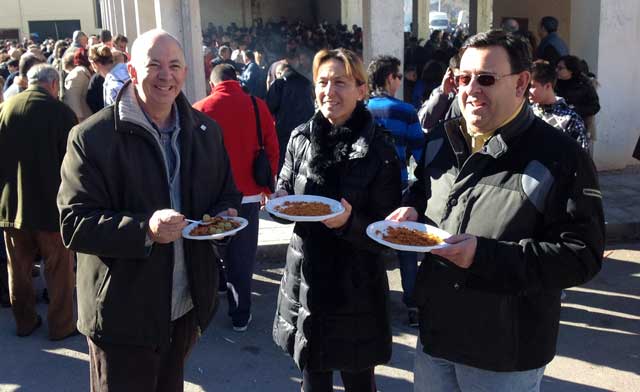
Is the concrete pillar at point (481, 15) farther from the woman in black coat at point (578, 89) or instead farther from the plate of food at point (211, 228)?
the plate of food at point (211, 228)

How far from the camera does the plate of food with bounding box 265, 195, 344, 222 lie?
112 inches

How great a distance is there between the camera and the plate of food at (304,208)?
2.86 m

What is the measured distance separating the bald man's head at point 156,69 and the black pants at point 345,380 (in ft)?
4.90

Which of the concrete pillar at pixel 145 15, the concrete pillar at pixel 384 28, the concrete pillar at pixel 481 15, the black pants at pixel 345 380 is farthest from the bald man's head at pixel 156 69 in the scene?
the concrete pillar at pixel 481 15

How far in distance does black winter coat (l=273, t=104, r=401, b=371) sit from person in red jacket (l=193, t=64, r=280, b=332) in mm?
1964

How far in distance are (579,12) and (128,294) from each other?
28.4 ft

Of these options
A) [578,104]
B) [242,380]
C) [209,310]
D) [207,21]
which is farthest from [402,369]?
[207,21]

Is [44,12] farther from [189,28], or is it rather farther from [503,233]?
[503,233]

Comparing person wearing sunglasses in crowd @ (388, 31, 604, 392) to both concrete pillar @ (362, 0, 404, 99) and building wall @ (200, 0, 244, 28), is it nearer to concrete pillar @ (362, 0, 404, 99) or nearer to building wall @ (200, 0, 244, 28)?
concrete pillar @ (362, 0, 404, 99)

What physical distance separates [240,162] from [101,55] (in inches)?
119

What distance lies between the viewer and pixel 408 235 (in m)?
2.57

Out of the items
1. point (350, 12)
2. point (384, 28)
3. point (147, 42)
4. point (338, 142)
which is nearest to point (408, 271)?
point (338, 142)

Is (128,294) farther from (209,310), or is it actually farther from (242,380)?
(242,380)

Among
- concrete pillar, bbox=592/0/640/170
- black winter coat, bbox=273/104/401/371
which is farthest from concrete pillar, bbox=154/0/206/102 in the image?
A: black winter coat, bbox=273/104/401/371
